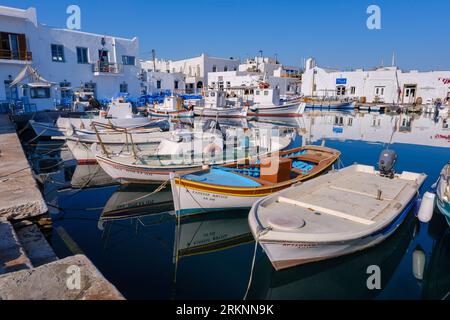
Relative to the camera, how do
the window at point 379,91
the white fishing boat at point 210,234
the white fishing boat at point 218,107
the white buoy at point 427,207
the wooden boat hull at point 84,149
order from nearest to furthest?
the white buoy at point 427,207 → the white fishing boat at point 210,234 → the wooden boat hull at point 84,149 → the white fishing boat at point 218,107 → the window at point 379,91

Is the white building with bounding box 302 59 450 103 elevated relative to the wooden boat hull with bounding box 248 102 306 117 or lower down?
elevated

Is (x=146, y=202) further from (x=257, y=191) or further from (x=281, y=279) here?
(x=281, y=279)

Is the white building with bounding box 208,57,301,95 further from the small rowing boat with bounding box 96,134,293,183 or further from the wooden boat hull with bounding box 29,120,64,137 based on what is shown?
the small rowing boat with bounding box 96,134,293,183

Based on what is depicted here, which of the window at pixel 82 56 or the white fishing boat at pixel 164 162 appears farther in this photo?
the window at pixel 82 56

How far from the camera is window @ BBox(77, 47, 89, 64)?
107 ft

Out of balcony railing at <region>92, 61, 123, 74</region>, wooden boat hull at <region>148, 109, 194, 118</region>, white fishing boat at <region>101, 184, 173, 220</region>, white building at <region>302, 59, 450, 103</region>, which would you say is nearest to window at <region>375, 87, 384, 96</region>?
white building at <region>302, 59, 450, 103</region>

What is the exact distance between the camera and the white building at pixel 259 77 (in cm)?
5232

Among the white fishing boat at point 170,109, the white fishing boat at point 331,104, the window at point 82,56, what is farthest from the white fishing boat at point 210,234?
the white fishing boat at point 331,104

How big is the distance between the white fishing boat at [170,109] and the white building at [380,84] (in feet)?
102

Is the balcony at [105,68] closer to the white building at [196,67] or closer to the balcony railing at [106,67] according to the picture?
the balcony railing at [106,67]

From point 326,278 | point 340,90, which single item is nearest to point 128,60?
point 326,278

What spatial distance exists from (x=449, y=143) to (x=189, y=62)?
5044 cm

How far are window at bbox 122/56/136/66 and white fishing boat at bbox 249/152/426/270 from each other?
34.0 metres

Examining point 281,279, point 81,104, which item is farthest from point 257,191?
point 81,104
